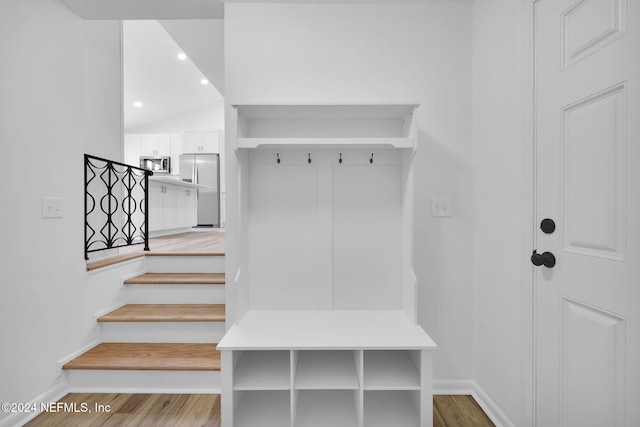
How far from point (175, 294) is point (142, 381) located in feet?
2.13

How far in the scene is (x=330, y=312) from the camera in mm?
1901

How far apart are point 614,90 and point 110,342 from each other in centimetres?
298

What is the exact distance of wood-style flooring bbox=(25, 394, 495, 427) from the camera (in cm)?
166

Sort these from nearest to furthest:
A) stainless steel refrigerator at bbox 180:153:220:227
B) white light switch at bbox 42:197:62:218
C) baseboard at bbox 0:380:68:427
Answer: baseboard at bbox 0:380:68:427
white light switch at bbox 42:197:62:218
stainless steel refrigerator at bbox 180:153:220:227

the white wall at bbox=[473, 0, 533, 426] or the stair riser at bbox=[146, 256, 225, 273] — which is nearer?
the white wall at bbox=[473, 0, 533, 426]

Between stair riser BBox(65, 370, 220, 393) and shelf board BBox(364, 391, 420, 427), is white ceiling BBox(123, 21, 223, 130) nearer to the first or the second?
stair riser BBox(65, 370, 220, 393)

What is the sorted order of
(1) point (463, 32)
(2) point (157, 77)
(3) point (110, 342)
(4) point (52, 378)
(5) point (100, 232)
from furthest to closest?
(2) point (157, 77), (5) point (100, 232), (3) point (110, 342), (1) point (463, 32), (4) point (52, 378)

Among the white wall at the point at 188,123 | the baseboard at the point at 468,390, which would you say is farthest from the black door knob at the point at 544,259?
the white wall at the point at 188,123

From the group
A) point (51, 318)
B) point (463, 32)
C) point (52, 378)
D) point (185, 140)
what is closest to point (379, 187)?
point (463, 32)

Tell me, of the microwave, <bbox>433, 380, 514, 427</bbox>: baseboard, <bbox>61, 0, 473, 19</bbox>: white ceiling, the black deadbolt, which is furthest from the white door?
the microwave

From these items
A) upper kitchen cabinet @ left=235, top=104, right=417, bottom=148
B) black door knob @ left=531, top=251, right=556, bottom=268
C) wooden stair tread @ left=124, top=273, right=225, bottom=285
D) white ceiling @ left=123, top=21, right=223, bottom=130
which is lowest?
wooden stair tread @ left=124, top=273, right=225, bottom=285

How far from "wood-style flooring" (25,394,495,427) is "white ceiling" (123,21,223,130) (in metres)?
4.63

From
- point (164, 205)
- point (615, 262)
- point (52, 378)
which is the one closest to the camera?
point (615, 262)

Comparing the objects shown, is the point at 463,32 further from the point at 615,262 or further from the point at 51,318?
the point at 51,318
